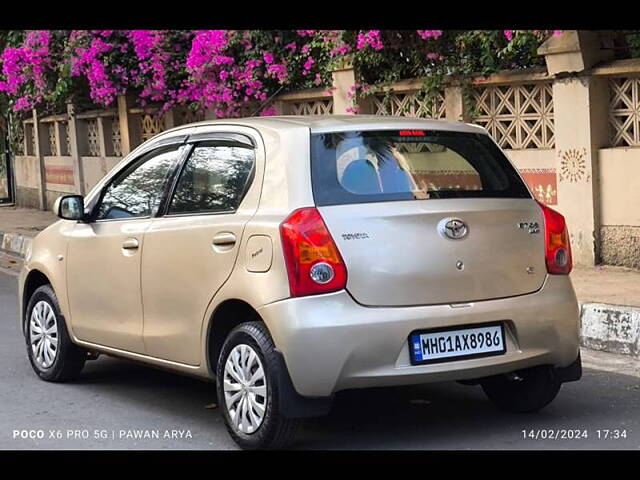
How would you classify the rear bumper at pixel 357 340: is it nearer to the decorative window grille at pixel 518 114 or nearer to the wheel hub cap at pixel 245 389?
the wheel hub cap at pixel 245 389

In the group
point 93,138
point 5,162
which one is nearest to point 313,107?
point 93,138

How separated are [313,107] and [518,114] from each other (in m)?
3.35

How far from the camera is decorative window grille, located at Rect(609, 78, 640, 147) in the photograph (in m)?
9.84

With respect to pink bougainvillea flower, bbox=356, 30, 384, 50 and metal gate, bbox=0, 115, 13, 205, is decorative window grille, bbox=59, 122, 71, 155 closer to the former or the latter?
metal gate, bbox=0, 115, 13, 205

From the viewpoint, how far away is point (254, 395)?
17.2 feet

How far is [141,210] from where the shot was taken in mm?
6414

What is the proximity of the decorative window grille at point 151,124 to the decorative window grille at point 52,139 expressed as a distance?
14.3ft

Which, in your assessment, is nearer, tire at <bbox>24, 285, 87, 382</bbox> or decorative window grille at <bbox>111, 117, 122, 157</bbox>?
tire at <bbox>24, 285, 87, 382</bbox>

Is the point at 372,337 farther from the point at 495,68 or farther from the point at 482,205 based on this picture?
the point at 495,68

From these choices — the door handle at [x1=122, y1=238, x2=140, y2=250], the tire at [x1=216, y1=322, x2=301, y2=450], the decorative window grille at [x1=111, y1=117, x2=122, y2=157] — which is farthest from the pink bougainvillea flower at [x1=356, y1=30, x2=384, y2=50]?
the decorative window grille at [x1=111, y1=117, x2=122, y2=157]

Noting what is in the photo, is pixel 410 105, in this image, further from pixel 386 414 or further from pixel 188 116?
pixel 386 414

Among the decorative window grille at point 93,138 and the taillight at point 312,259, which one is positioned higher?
the decorative window grille at point 93,138

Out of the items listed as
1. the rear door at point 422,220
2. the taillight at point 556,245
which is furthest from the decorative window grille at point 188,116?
the taillight at point 556,245

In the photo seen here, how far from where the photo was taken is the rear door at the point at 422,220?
5.10 meters
